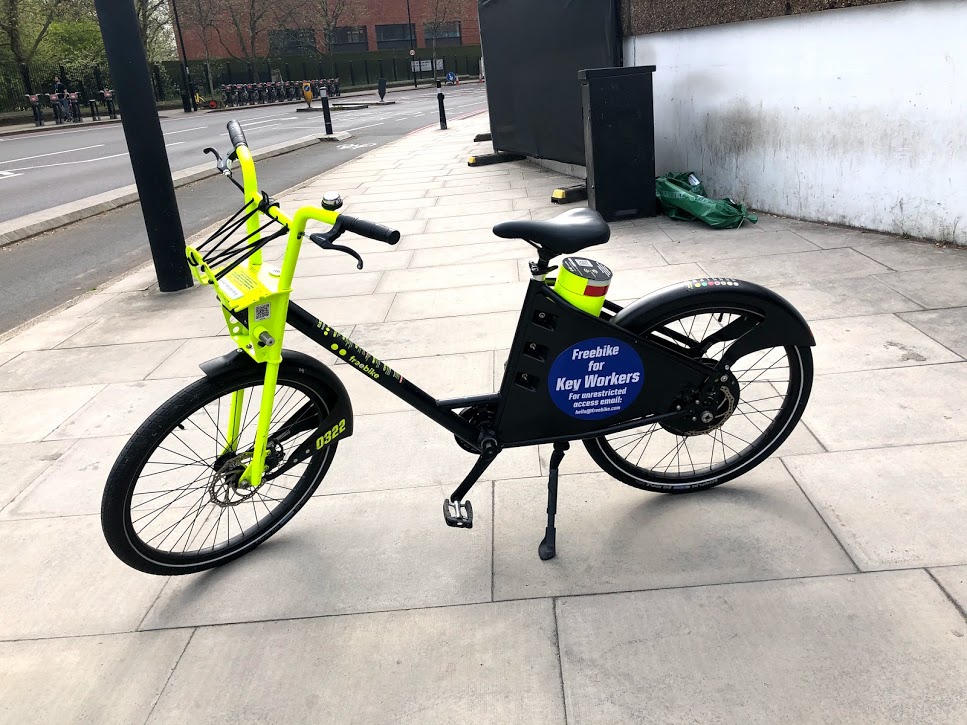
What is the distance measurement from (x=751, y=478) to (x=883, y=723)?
1.30 meters

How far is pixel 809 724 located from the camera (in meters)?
2.00

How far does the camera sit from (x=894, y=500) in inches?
114

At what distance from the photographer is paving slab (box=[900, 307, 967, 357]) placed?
4152 millimetres

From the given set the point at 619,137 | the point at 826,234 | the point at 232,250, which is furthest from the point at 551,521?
the point at 619,137

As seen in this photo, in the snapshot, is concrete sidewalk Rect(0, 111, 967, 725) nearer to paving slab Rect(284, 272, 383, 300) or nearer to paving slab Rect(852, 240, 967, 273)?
paving slab Rect(852, 240, 967, 273)

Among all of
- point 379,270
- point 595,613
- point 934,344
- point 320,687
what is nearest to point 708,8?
point 379,270

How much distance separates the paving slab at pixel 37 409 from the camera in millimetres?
4098

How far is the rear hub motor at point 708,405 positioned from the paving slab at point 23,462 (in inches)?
112

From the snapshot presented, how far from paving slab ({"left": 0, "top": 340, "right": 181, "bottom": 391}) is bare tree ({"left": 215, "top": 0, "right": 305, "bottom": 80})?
5616 centimetres

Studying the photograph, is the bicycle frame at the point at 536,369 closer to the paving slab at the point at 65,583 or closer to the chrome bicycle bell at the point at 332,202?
the chrome bicycle bell at the point at 332,202

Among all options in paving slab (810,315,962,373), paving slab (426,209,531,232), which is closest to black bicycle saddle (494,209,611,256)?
paving slab (810,315,962,373)

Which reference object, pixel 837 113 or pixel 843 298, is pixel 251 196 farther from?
pixel 837 113

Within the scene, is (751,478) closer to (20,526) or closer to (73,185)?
(20,526)

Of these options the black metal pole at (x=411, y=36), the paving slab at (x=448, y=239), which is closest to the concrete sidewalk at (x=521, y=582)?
the paving slab at (x=448, y=239)
